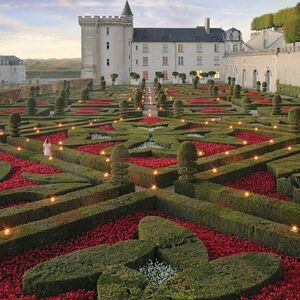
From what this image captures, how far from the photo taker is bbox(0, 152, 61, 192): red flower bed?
400 inches

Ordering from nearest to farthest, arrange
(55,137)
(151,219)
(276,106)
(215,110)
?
(151,219) < (55,137) < (276,106) < (215,110)

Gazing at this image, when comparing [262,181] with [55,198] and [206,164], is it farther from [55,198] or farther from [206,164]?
[55,198]

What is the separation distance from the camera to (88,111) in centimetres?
2553

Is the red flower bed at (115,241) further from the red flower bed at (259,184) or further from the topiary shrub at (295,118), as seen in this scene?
the topiary shrub at (295,118)

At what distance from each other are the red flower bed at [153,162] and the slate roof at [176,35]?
5574 centimetres

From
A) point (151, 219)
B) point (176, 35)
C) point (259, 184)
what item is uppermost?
point (176, 35)

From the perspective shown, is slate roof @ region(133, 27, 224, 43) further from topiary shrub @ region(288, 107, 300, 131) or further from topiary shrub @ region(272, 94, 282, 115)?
topiary shrub @ region(288, 107, 300, 131)

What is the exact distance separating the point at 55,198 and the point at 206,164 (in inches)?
172

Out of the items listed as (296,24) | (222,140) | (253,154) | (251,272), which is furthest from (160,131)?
(296,24)

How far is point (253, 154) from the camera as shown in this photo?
13102 mm

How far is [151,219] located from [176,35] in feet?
206

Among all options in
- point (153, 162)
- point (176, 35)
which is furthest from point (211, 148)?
point (176, 35)

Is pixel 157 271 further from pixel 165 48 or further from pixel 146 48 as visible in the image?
pixel 165 48

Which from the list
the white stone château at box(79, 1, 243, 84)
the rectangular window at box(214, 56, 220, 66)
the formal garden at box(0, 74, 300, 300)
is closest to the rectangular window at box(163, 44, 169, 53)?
the white stone château at box(79, 1, 243, 84)
